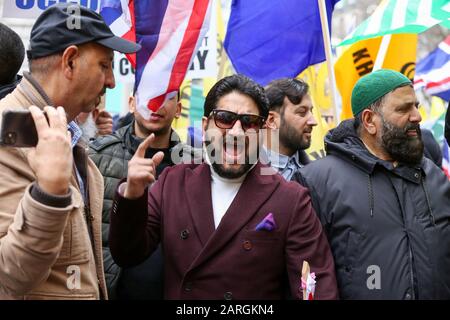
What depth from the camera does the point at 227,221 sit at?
379 cm

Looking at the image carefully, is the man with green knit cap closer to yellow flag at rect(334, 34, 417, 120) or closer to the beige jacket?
the beige jacket

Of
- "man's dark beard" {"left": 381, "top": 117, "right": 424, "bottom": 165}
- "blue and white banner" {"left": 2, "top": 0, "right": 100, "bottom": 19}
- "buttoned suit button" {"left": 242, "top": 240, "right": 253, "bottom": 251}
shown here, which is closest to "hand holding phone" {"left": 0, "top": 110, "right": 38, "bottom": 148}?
"buttoned suit button" {"left": 242, "top": 240, "right": 253, "bottom": 251}

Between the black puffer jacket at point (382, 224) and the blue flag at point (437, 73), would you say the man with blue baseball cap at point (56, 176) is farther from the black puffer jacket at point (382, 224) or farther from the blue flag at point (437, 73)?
the blue flag at point (437, 73)

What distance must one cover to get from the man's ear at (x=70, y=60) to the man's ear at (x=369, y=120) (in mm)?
1903

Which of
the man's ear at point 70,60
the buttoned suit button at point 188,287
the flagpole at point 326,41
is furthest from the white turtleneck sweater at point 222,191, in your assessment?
the flagpole at point 326,41

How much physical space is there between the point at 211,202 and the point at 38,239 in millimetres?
1311

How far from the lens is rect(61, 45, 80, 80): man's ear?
3314 mm

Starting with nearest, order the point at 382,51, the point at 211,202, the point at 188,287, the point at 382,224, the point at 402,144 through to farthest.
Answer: the point at 188,287
the point at 211,202
the point at 382,224
the point at 402,144
the point at 382,51

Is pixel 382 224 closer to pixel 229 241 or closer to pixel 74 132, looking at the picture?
pixel 229 241

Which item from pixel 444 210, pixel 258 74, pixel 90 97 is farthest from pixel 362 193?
pixel 258 74

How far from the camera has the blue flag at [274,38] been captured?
5.97 meters

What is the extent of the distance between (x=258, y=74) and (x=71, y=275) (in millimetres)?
3216

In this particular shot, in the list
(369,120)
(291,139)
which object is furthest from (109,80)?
(291,139)

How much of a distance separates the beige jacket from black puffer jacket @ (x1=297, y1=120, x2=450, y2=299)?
129 cm
